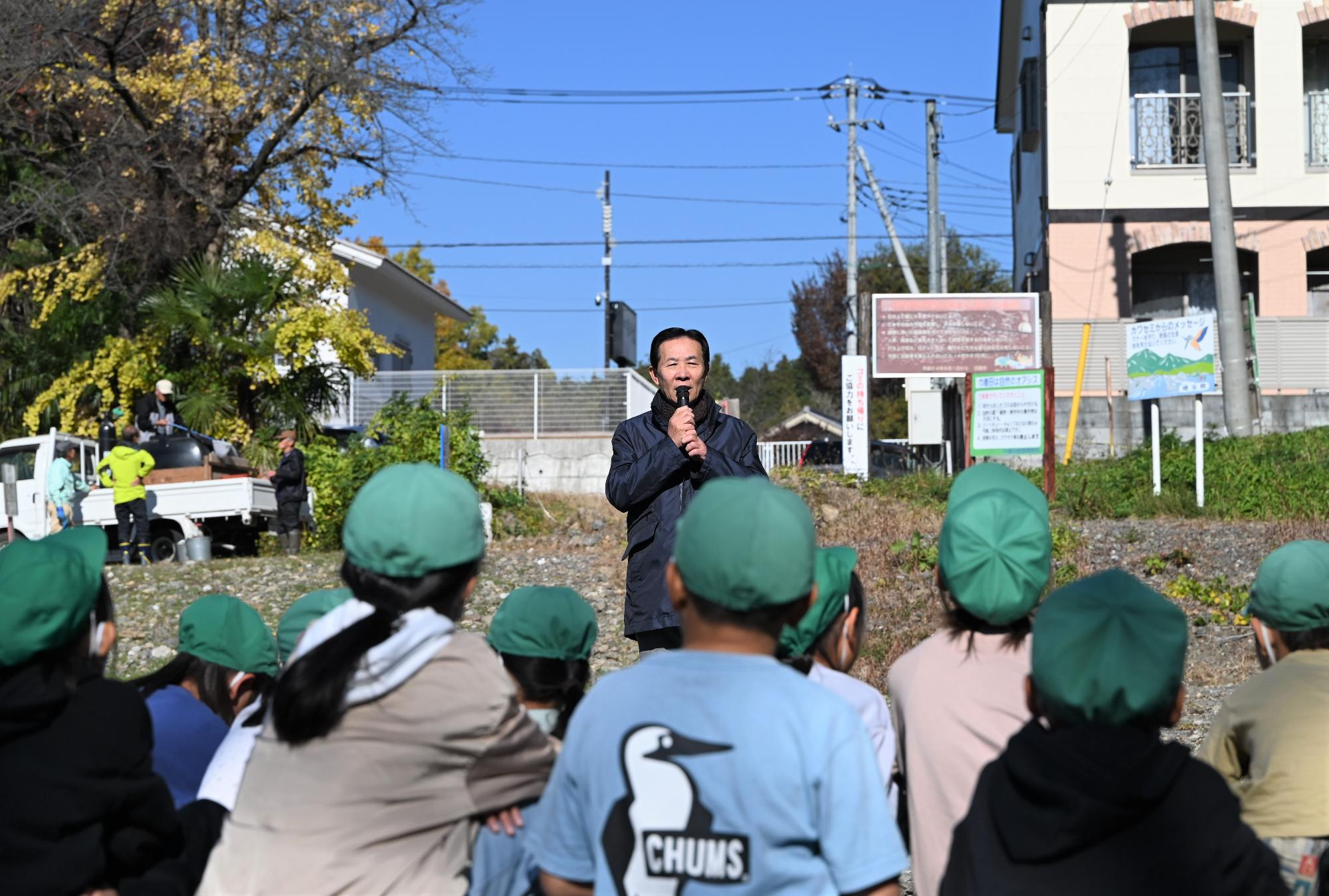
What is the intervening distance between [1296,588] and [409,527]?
2.07m

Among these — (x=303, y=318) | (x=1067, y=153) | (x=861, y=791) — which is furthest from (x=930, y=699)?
(x=1067, y=153)

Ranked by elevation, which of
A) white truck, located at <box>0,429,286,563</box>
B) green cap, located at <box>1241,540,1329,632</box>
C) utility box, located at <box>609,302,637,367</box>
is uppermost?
utility box, located at <box>609,302,637,367</box>

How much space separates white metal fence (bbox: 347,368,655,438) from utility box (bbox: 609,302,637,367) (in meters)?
8.67

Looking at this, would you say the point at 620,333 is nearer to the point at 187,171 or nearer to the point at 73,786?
the point at 187,171

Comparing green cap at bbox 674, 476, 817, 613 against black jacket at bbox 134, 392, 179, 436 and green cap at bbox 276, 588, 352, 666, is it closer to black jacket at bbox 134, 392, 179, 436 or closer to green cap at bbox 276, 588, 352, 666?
green cap at bbox 276, 588, 352, 666

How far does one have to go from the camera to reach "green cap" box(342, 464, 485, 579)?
2631 mm

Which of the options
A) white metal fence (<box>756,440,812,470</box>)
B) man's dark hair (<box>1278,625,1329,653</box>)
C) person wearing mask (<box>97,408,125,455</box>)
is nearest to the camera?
man's dark hair (<box>1278,625,1329,653</box>)

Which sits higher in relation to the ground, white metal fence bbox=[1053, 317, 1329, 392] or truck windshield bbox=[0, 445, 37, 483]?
white metal fence bbox=[1053, 317, 1329, 392]

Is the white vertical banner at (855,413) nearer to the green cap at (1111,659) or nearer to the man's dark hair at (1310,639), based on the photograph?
the man's dark hair at (1310,639)

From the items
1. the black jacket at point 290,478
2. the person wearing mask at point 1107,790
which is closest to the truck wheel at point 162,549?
the black jacket at point 290,478

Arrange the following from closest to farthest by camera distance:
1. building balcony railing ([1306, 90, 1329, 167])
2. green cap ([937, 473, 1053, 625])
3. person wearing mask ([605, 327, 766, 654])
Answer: green cap ([937, 473, 1053, 625]), person wearing mask ([605, 327, 766, 654]), building balcony railing ([1306, 90, 1329, 167])

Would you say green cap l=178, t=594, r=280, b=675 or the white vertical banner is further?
the white vertical banner

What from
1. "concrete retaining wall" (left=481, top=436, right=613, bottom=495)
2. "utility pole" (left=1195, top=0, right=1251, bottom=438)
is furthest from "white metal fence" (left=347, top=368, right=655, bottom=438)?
"utility pole" (left=1195, top=0, right=1251, bottom=438)

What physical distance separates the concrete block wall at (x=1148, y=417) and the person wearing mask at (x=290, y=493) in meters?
10.5
